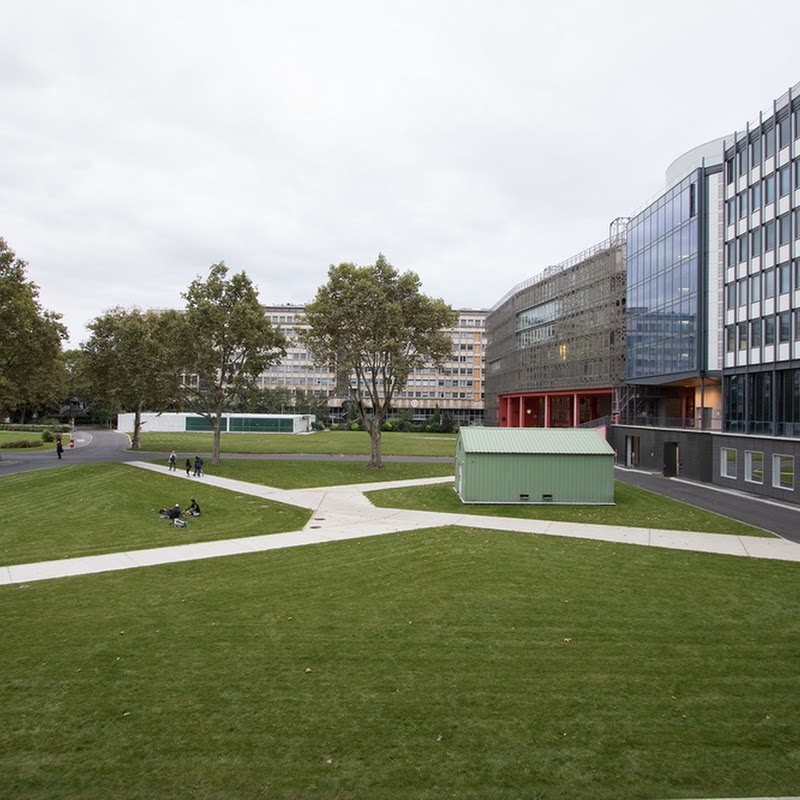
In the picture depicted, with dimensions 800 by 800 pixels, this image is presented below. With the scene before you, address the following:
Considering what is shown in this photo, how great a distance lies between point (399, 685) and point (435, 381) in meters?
116

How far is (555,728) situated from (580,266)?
59.9 meters

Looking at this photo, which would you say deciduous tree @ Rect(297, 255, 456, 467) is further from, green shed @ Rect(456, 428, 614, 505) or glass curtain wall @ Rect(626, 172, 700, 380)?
glass curtain wall @ Rect(626, 172, 700, 380)

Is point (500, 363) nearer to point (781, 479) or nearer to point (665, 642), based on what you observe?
point (781, 479)

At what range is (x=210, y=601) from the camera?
1191 cm

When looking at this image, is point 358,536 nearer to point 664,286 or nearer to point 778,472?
point 778,472

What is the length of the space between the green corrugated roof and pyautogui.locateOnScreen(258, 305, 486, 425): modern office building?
9319cm

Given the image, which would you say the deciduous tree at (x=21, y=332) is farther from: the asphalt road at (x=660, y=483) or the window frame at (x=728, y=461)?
the window frame at (x=728, y=461)

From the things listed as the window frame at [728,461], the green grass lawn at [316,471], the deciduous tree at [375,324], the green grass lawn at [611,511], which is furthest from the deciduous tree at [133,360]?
the window frame at [728,461]

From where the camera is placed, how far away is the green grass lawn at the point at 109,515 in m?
16.9

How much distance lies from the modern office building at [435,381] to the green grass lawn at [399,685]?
108 meters

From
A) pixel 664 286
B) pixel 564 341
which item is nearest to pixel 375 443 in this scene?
pixel 664 286

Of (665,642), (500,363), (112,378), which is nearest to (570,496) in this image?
(665,642)

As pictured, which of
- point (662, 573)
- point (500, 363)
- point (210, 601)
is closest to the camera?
point (210, 601)

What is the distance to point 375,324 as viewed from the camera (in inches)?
1508
